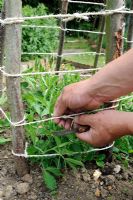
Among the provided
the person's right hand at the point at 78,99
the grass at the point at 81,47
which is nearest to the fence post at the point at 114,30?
the person's right hand at the point at 78,99

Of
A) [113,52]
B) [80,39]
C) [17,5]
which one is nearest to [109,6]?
[113,52]

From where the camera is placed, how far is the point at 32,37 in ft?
21.8

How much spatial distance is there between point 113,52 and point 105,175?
0.60 metres

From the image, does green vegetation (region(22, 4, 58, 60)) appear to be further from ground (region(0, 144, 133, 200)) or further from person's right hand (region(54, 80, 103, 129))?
person's right hand (region(54, 80, 103, 129))

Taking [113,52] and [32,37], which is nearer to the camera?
[113,52]

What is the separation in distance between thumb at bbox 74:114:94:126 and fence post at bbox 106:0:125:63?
363 millimetres

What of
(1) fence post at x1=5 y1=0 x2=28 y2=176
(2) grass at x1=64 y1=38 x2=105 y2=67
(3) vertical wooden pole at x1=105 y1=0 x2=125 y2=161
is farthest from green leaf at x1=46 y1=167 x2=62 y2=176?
(2) grass at x1=64 y1=38 x2=105 y2=67

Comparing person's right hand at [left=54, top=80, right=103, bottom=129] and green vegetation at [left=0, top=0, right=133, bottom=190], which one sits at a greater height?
person's right hand at [left=54, top=80, right=103, bottom=129]

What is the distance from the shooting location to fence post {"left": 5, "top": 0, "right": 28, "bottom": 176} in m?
1.70

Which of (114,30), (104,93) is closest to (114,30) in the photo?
(114,30)

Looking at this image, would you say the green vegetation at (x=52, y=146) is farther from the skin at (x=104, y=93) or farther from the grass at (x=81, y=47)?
the grass at (x=81, y=47)

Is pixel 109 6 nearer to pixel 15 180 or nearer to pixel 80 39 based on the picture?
pixel 15 180

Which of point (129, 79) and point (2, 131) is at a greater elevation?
point (129, 79)

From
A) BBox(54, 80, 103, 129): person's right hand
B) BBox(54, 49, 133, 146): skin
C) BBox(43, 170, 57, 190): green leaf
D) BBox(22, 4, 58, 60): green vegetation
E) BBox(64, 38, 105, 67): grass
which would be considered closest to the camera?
BBox(54, 49, 133, 146): skin
